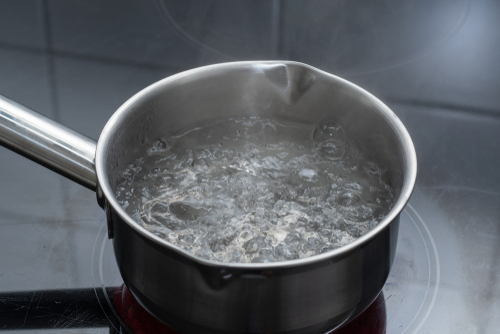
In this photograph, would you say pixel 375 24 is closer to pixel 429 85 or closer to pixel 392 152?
pixel 429 85

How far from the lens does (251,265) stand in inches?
18.3

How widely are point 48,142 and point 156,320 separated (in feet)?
0.88

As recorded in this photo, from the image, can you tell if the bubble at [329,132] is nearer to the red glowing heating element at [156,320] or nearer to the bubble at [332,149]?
the bubble at [332,149]

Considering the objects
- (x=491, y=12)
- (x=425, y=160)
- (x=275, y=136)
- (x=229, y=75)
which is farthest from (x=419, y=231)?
(x=491, y=12)

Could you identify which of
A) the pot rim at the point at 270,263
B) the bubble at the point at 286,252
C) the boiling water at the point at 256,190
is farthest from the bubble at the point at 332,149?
the bubble at the point at 286,252

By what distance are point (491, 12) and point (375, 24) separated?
28cm

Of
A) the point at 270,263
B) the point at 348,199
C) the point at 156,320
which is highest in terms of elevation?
the point at 270,263

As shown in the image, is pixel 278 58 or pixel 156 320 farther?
pixel 278 58

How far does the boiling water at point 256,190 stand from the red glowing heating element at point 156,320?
0.10 metres

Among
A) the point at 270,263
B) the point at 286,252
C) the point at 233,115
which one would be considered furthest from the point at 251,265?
the point at 233,115

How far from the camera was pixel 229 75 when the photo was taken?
0.79 m

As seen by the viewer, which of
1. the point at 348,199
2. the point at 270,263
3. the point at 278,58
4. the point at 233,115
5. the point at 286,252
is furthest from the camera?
the point at 278,58

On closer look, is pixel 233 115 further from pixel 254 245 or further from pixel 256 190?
pixel 254 245

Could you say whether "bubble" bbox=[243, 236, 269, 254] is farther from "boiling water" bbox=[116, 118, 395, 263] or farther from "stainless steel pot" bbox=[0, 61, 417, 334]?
"stainless steel pot" bbox=[0, 61, 417, 334]
